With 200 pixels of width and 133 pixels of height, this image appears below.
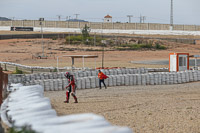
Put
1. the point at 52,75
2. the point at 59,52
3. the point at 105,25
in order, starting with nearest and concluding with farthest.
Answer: the point at 52,75 < the point at 59,52 < the point at 105,25

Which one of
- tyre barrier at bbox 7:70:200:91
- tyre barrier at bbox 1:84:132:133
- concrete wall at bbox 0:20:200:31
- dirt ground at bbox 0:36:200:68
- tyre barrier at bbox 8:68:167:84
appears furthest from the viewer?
concrete wall at bbox 0:20:200:31

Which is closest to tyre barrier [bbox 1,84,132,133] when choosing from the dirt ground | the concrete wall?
the dirt ground

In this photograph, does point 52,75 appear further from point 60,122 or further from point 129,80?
point 60,122

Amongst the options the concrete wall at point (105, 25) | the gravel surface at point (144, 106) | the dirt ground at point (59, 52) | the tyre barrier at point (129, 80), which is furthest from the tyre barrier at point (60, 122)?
the concrete wall at point (105, 25)

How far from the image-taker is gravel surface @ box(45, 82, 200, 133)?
1315 cm

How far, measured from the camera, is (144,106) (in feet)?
56.6

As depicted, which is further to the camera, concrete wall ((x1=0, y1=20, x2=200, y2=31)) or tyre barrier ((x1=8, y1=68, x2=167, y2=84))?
concrete wall ((x1=0, y1=20, x2=200, y2=31))

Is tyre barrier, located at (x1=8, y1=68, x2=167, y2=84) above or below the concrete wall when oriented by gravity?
below

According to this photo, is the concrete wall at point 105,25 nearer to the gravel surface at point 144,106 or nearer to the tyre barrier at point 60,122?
the gravel surface at point 144,106

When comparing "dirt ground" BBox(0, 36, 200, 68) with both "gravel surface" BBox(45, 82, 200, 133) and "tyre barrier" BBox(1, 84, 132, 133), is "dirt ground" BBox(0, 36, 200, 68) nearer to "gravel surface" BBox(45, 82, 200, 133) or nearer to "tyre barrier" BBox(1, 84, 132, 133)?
"gravel surface" BBox(45, 82, 200, 133)

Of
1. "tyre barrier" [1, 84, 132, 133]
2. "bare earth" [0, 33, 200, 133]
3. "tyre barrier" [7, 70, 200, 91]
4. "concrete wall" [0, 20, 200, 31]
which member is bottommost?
"bare earth" [0, 33, 200, 133]

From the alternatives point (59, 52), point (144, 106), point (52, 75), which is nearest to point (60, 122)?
point (144, 106)

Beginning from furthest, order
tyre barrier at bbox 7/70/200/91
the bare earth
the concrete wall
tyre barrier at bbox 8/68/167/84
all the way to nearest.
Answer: the concrete wall, tyre barrier at bbox 8/68/167/84, tyre barrier at bbox 7/70/200/91, the bare earth

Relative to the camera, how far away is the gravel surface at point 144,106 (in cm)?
1315
